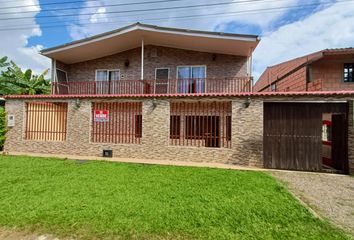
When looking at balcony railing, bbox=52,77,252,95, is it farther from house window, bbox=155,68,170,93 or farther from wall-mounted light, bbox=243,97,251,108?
wall-mounted light, bbox=243,97,251,108

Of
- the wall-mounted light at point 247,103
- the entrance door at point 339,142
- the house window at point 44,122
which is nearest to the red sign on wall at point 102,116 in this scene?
the house window at point 44,122

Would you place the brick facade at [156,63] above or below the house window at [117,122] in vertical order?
above

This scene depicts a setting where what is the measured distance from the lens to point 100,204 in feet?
14.7

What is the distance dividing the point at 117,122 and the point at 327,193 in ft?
32.0

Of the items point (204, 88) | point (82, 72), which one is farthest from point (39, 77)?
point (204, 88)

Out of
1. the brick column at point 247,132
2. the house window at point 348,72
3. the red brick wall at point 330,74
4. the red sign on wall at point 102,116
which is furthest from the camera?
the house window at point 348,72

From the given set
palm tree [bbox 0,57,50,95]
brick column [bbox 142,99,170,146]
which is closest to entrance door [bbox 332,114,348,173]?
brick column [bbox 142,99,170,146]

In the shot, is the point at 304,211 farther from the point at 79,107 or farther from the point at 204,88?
the point at 79,107

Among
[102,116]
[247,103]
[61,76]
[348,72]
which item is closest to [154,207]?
[247,103]

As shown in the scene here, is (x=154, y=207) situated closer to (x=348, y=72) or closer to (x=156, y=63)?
(x=156, y=63)

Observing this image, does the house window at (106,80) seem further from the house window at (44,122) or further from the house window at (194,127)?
the house window at (194,127)

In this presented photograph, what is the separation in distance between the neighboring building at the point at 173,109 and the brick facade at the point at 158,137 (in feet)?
0.14

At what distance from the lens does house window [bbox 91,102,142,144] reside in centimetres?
1119

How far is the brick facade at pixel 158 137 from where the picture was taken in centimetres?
904
